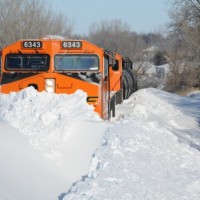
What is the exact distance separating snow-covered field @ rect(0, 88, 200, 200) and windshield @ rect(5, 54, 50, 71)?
1404 mm

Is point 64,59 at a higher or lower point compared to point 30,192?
higher

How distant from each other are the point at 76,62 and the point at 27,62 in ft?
4.56

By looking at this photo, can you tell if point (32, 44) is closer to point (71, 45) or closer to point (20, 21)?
point (71, 45)

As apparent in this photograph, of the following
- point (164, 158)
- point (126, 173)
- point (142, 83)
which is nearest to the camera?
point (126, 173)

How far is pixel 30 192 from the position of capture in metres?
6.16

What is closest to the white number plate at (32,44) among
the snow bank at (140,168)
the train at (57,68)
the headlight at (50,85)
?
the train at (57,68)

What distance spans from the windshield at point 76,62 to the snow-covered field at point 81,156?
169 centimetres

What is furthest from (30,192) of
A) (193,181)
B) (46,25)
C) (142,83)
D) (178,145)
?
(142,83)

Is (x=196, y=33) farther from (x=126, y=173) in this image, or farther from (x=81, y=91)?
(x=126, y=173)

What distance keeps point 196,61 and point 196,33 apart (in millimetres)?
2866

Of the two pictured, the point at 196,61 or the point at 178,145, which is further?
the point at 196,61

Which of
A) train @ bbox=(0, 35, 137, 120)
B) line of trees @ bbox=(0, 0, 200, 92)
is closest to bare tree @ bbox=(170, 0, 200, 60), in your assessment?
line of trees @ bbox=(0, 0, 200, 92)

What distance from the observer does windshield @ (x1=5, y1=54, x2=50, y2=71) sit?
1295 cm

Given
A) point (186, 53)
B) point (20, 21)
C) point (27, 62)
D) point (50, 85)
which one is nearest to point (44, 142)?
point (50, 85)
